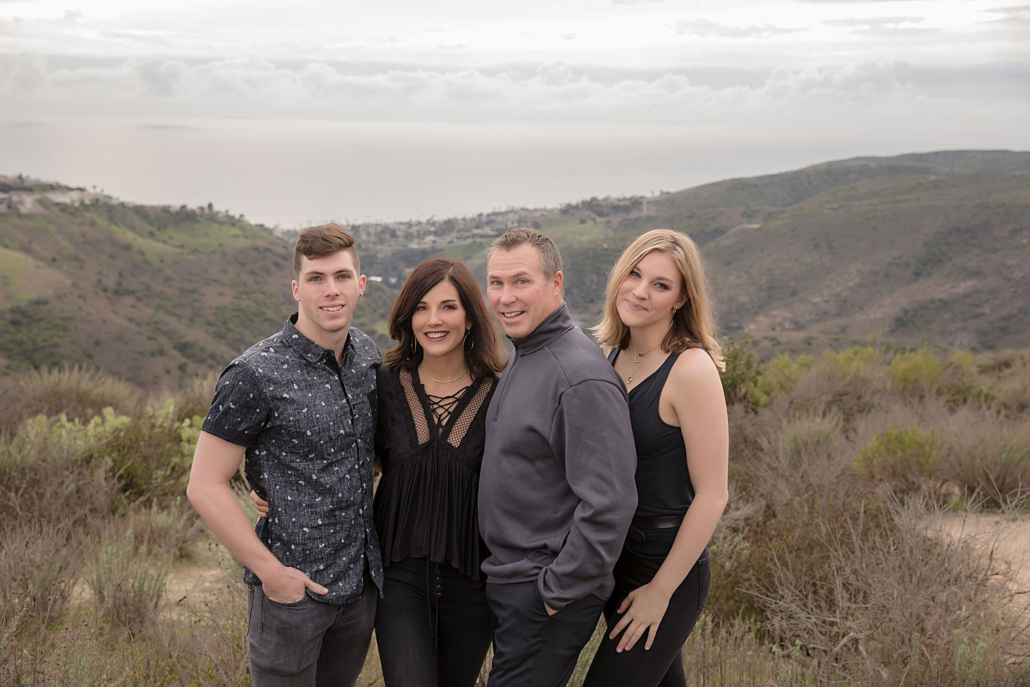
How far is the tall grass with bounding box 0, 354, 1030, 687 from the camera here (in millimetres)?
3561

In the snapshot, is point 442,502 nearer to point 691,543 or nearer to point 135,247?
point 691,543

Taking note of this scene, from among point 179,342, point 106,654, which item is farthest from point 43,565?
point 179,342

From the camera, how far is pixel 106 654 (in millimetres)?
3686

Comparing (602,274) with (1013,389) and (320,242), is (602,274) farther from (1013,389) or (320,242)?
(320,242)

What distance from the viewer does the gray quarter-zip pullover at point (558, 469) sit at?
219 cm

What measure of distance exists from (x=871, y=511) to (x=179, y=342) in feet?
122

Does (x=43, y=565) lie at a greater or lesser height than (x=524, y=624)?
lesser

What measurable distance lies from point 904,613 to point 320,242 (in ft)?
11.6

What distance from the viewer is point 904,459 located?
263 inches

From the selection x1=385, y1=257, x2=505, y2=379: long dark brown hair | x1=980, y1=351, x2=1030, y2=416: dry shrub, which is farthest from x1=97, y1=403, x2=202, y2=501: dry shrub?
x1=980, y1=351, x2=1030, y2=416: dry shrub

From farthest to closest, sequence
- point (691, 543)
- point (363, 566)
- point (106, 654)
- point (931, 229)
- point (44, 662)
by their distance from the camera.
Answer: point (931, 229) → point (106, 654) → point (44, 662) → point (363, 566) → point (691, 543)

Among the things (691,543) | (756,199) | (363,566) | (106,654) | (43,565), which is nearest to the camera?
(691,543)

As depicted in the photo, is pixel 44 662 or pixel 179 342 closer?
pixel 44 662

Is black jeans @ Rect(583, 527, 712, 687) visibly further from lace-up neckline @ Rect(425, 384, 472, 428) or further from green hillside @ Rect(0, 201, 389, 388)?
green hillside @ Rect(0, 201, 389, 388)
